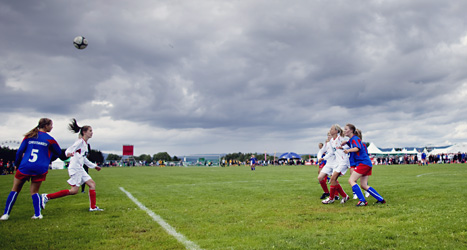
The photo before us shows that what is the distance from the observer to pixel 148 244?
506 cm

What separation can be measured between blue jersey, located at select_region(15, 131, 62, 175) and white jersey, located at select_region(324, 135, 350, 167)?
304 inches

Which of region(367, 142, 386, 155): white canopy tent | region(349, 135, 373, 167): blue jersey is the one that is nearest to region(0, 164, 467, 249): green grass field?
region(349, 135, 373, 167): blue jersey

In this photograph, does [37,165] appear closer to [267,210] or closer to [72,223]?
[72,223]

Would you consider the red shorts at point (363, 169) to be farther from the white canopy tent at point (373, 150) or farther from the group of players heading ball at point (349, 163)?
the white canopy tent at point (373, 150)

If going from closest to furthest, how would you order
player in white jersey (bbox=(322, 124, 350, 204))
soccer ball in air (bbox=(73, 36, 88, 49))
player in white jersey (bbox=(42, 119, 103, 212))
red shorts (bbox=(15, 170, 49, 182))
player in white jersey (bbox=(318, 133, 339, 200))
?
red shorts (bbox=(15, 170, 49, 182)) < player in white jersey (bbox=(42, 119, 103, 212)) < player in white jersey (bbox=(322, 124, 350, 204)) < player in white jersey (bbox=(318, 133, 339, 200)) < soccer ball in air (bbox=(73, 36, 88, 49))

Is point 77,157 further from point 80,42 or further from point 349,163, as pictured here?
point 80,42

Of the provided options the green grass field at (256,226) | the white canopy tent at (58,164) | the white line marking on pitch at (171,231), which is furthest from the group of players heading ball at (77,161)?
the white canopy tent at (58,164)

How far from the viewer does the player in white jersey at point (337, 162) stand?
9.14 metres

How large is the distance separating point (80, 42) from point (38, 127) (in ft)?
32.1

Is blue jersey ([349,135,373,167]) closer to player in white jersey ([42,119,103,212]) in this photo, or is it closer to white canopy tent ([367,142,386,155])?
player in white jersey ([42,119,103,212])

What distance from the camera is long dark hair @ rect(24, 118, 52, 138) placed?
7508mm

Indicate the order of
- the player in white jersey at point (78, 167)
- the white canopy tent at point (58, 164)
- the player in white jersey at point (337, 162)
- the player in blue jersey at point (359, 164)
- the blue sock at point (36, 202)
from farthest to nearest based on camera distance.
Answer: the white canopy tent at point (58, 164) < the player in white jersey at point (337, 162) < the player in white jersey at point (78, 167) < the player in blue jersey at point (359, 164) < the blue sock at point (36, 202)

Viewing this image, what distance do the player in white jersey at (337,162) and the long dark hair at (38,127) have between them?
7.64 metres

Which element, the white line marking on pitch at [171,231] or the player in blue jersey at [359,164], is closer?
the white line marking on pitch at [171,231]
